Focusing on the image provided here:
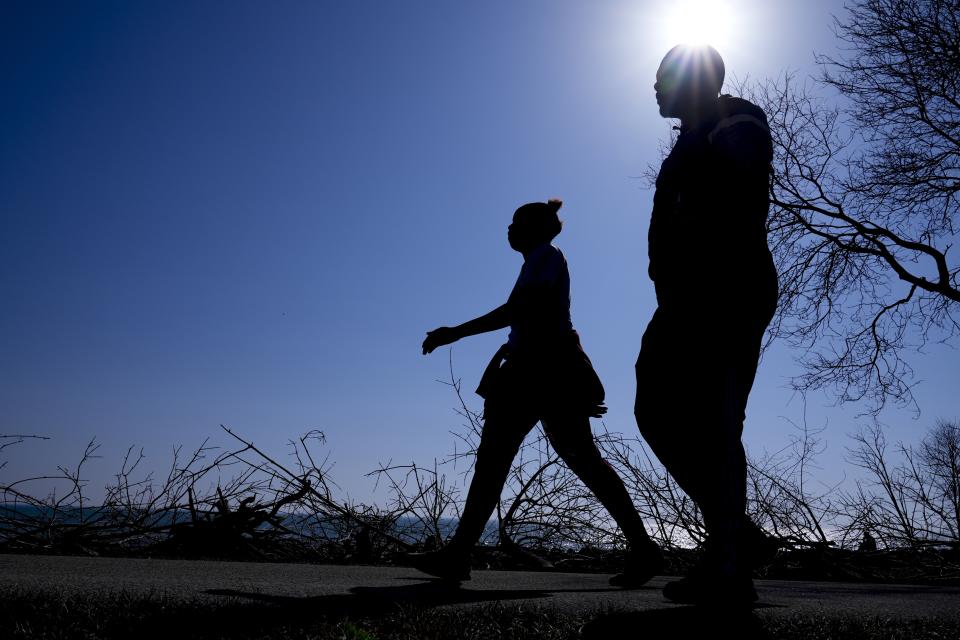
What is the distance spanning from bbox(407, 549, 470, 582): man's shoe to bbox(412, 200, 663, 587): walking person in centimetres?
2

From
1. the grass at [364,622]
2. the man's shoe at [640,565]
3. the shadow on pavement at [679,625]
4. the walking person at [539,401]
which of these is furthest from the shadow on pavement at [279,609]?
the man's shoe at [640,565]

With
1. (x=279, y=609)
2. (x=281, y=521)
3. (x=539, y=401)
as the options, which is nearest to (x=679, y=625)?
(x=279, y=609)

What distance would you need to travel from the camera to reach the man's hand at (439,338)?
388cm

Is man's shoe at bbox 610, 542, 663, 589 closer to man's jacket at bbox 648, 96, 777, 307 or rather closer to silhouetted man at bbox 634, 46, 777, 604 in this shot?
silhouetted man at bbox 634, 46, 777, 604

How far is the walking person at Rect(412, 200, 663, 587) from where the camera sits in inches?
150

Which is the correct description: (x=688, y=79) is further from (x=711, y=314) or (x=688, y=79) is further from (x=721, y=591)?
(x=721, y=591)

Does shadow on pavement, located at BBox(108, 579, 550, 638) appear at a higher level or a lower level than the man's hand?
lower

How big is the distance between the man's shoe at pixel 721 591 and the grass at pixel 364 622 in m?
0.08

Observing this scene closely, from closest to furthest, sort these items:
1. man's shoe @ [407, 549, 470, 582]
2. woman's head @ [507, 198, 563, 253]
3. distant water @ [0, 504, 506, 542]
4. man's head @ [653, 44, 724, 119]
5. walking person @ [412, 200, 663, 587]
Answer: man's head @ [653, 44, 724, 119]
man's shoe @ [407, 549, 470, 582]
walking person @ [412, 200, 663, 587]
woman's head @ [507, 198, 563, 253]
distant water @ [0, 504, 506, 542]

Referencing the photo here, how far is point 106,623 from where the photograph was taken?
194cm

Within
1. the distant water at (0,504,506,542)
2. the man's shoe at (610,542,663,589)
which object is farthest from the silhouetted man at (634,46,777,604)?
the distant water at (0,504,506,542)

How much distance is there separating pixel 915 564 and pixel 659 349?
5.32 m

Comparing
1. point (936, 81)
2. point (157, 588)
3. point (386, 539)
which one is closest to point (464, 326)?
point (157, 588)

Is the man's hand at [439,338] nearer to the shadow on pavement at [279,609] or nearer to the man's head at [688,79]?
the shadow on pavement at [279,609]
